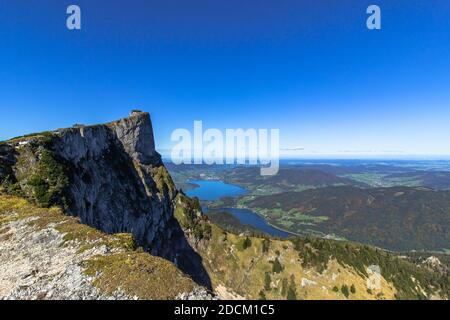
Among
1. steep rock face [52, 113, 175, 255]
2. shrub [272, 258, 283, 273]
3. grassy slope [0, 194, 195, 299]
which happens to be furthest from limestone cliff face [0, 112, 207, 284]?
shrub [272, 258, 283, 273]

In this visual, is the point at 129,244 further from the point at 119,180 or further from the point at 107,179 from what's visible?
the point at 119,180

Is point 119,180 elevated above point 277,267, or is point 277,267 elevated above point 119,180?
A: point 119,180

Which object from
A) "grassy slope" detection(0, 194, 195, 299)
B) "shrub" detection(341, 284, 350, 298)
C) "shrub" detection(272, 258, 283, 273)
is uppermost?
"grassy slope" detection(0, 194, 195, 299)

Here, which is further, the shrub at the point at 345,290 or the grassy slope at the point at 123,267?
the shrub at the point at 345,290

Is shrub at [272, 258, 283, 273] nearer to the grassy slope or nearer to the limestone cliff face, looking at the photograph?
the limestone cliff face

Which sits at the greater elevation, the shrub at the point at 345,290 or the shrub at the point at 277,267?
the shrub at the point at 277,267

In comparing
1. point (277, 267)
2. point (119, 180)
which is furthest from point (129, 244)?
point (277, 267)

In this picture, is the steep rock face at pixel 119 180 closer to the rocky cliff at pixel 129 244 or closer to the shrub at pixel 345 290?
the rocky cliff at pixel 129 244

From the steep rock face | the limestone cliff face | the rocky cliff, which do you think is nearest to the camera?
the rocky cliff

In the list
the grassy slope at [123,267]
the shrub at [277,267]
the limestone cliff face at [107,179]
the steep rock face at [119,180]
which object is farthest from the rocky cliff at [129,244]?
the shrub at [277,267]
